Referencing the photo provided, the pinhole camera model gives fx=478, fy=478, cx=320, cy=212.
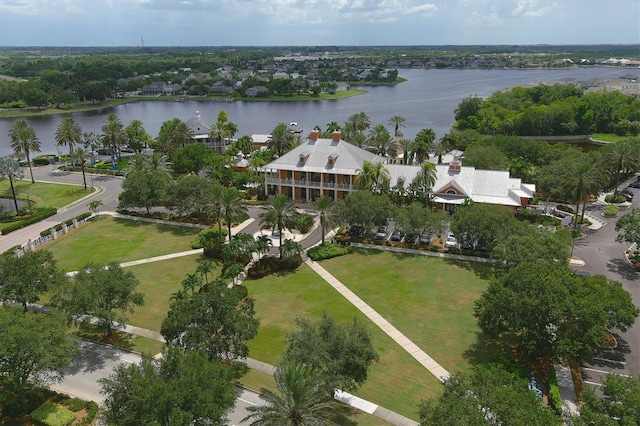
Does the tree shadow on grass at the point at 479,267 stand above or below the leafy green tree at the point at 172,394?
below

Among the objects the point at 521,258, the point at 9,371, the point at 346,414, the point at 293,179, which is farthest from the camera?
the point at 293,179

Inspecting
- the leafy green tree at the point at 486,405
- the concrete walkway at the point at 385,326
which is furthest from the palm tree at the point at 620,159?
the leafy green tree at the point at 486,405

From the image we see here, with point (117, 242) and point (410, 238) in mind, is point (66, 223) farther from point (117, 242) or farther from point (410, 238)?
point (410, 238)

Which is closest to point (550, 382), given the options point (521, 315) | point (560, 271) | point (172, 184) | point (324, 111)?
point (521, 315)

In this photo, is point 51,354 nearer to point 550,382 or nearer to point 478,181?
point 550,382

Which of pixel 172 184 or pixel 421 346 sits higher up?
pixel 172 184

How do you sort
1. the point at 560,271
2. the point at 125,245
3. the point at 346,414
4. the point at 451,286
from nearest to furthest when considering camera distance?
1. the point at 346,414
2. the point at 560,271
3. the point at 451,286
4. the point at 125,245

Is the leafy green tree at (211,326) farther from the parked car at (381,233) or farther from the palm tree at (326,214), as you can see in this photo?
the parked car at (381,233)
